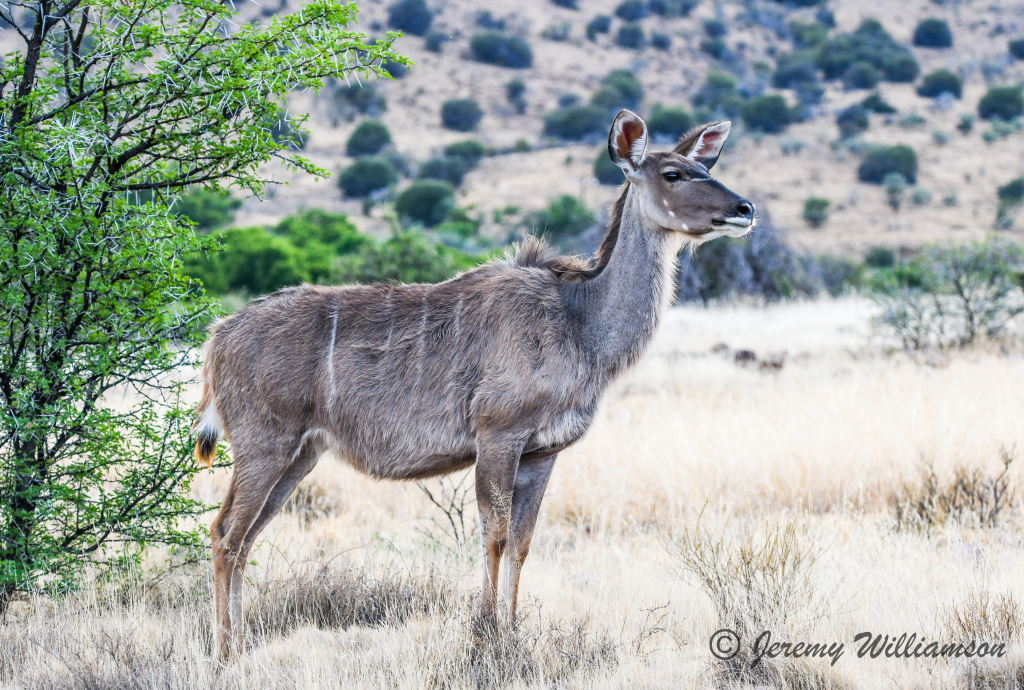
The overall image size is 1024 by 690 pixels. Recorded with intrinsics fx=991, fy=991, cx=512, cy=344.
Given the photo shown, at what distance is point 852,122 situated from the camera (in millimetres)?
62125

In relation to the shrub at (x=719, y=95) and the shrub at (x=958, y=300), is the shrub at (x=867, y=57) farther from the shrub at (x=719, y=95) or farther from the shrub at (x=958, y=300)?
the shrub at (x=958, y=300)

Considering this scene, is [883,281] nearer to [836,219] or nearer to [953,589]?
[953,589]

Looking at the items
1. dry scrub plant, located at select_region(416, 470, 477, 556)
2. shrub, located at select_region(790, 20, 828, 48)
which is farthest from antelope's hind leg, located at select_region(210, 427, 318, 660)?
shrub, located at select_region(790, 20, 828, 48)

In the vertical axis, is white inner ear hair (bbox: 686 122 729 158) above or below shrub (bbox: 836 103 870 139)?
below

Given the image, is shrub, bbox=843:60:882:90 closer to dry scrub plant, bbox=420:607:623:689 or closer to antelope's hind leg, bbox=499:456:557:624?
antelope's hind leg, bbox=499:456:557:624

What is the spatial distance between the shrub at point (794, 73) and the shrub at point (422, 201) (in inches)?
1409

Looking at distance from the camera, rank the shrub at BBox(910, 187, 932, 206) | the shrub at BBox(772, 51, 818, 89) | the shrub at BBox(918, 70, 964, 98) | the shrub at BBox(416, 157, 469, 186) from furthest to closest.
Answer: the shrub at BBox(772, 51, 818, 89) → the shrub at BBox(918, 70, 964, 98) → the shrub at BBox(416, 157, 469, 186) → the shrub at BBox(910, 187, 932, 206)

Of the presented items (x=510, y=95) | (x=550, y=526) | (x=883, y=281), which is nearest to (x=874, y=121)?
(x=510, y=95)

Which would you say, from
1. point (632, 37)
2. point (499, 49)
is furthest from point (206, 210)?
point (632, 37)

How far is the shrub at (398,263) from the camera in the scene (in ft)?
78.4

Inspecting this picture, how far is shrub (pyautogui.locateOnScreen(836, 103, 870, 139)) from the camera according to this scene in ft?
201

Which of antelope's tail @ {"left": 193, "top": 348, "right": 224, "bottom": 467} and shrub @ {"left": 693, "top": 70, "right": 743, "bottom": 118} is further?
shrub @ {"left": 693, "top": 70, "right": 743, "bottom": 118}

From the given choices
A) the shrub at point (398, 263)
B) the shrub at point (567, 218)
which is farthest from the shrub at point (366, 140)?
the shrub at point (398, 263)

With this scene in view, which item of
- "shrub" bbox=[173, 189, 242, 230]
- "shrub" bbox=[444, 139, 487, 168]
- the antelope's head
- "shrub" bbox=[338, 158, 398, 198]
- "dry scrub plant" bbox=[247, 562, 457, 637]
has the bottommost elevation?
"dry scrub plant" bbox=[247, 562, 457, 637]
